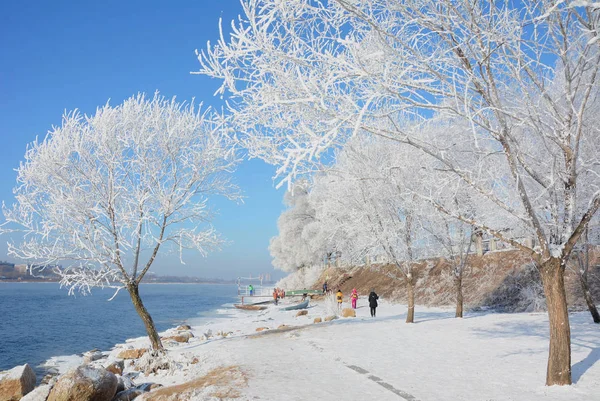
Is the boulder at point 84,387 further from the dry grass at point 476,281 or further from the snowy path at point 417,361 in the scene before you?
the dry grass at point 476,281

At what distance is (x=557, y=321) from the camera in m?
7.88

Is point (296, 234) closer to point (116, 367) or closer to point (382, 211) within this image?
point (382, 211)

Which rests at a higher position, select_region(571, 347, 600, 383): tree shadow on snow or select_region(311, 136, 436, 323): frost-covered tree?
select_region(311, 136, 436, 323): frost-covered tree

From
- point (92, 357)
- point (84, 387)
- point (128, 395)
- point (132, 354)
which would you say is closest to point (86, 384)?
point (84, 387)

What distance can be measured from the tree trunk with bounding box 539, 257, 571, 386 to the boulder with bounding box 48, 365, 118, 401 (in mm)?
8845

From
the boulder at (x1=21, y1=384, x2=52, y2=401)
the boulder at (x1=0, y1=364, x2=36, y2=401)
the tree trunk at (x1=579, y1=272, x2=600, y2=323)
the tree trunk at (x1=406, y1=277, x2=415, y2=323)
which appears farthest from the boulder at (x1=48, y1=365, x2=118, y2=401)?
the tree trunk at (x1=579, y1=272, x2=600, y2=323)

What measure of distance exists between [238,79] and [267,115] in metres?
0.76

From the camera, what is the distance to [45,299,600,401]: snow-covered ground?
8.23 metres

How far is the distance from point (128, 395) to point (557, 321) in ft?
29.0

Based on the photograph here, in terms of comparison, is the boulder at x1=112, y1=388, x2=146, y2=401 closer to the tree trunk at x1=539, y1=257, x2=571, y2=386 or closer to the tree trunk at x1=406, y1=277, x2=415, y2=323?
the tree trunk at x1=539, y1=257, x2=571, y2=386

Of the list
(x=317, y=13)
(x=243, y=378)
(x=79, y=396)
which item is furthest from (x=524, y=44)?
(x=79, y=396)

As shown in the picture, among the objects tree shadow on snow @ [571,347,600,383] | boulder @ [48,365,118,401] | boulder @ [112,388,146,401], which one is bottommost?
boulder @ [112,388,146,401]

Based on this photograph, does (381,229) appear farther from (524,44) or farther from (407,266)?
(524,44)

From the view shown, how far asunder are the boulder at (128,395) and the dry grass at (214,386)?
623 millimetres
